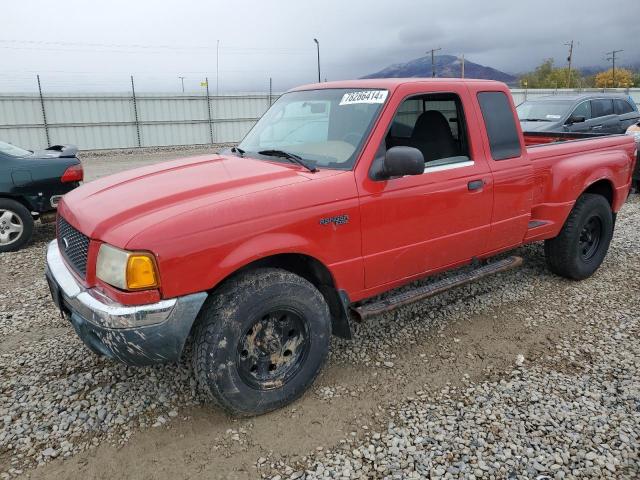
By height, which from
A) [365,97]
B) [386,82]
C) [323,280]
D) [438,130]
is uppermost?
[386,82]

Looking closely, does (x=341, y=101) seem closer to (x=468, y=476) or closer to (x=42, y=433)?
(x=468, y=476)

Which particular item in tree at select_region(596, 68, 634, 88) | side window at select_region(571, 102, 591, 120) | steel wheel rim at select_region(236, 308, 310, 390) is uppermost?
tree at select_region(596, 68, 634, 88)

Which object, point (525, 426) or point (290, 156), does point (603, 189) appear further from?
point (290, 156)

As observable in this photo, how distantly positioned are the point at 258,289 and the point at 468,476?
57.7 inches

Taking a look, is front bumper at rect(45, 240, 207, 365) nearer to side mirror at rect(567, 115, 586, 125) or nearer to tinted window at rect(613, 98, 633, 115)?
side mirror at rect(567, 115, 586, 125)

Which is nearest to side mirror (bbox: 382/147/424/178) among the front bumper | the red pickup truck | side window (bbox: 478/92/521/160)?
the red pickup truck

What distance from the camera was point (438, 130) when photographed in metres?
3.84

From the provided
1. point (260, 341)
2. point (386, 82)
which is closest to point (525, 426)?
point (260, 341)

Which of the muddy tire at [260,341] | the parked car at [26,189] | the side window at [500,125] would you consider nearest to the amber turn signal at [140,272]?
the muddy tire at [260,341]

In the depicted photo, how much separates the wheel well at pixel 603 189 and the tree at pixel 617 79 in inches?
3285

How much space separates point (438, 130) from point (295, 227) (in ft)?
5.44

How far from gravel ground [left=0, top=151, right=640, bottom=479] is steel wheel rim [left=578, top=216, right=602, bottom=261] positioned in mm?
784

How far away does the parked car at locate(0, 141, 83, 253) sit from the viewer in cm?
634

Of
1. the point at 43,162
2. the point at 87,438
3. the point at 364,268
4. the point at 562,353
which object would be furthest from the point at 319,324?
the point at 43,162
